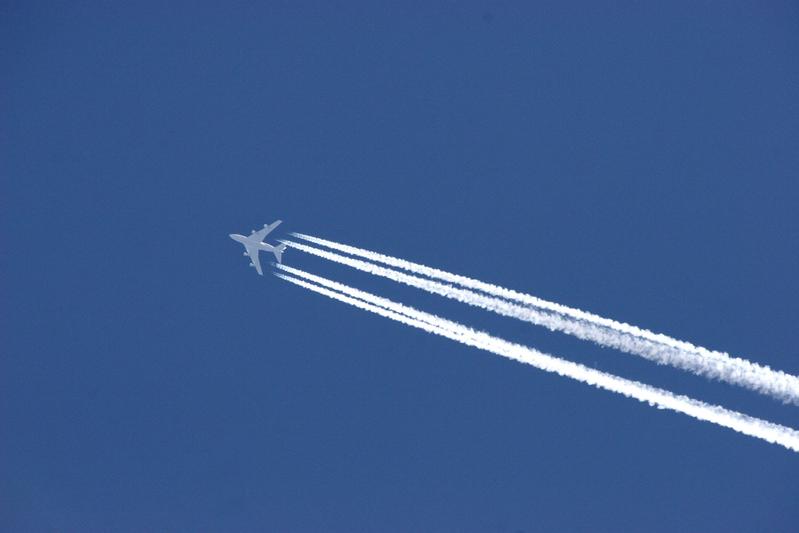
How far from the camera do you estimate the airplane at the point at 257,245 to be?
43.8m

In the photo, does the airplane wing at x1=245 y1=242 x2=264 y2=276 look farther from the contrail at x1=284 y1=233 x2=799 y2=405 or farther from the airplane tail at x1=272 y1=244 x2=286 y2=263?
the contrail at x1=284 y1=233 x2=799 y2=405

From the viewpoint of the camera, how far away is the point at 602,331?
33.4m

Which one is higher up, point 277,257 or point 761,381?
point 277,257

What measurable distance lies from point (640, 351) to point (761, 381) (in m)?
3.98

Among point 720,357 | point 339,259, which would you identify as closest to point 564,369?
point 720,357

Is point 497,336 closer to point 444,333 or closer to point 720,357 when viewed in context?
point 444,333

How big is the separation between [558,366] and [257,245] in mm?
15976

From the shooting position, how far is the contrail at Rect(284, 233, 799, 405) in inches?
1185

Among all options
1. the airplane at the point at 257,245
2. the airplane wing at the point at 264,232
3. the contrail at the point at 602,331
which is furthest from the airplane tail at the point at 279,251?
Result: the contrail at the point at 602,331

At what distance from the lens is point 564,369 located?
33.2 m

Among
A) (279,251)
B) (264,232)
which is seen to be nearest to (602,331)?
(279,251)

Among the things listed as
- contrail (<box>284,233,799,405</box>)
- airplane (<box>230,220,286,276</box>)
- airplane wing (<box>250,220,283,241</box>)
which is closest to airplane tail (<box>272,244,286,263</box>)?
airplane (<box>230,220,286,276</box>)

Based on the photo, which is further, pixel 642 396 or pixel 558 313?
pixel 558 313

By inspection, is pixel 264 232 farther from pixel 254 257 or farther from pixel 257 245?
pixel 254 257
